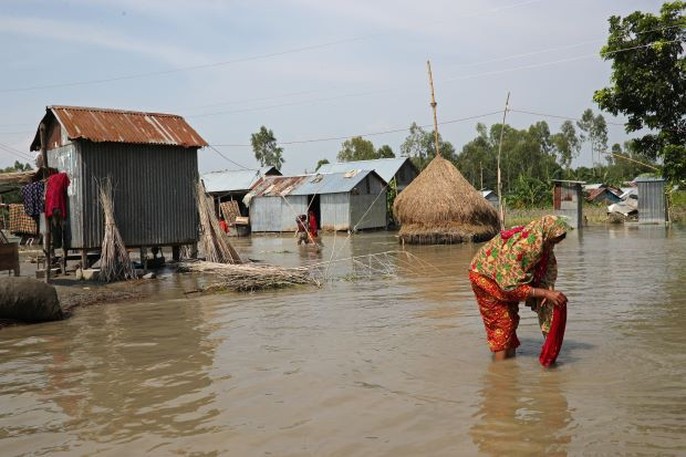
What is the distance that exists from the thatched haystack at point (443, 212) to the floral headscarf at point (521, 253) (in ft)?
51.8

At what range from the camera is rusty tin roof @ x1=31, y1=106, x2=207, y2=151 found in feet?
40.3

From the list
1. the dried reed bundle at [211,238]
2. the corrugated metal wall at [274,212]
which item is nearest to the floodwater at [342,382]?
the dried reed bundle at [211,238]

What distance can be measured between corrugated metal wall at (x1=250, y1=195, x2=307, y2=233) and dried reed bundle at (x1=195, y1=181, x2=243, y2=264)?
1792 centimetres

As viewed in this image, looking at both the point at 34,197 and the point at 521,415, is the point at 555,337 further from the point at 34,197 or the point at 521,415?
the point at 34,197

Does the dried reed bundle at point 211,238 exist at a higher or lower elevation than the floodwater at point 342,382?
higher

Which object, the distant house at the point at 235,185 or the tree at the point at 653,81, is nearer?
the tree at the point at 653,81

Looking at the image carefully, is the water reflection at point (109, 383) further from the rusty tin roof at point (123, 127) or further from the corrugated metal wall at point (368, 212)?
the corrugated metal wall at point (368, 212)

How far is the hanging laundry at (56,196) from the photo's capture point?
11461mm

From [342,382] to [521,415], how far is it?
1.43 metres

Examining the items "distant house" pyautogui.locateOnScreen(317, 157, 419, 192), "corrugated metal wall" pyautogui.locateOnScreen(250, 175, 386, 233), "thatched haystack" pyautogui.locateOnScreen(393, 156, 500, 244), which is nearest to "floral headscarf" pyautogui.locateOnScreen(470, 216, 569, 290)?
"thatched haystack" pyautogui.locateOnScreen(393, 156, 500, 244)

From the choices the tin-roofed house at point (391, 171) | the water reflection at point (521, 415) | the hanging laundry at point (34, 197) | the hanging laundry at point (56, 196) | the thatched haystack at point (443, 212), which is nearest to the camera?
the water reflection at point (521, 415)

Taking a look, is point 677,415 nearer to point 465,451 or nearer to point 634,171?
point 465,451

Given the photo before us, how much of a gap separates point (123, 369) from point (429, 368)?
2.59m

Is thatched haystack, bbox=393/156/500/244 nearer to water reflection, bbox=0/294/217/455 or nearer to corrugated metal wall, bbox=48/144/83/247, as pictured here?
corrugated metal wall, bbox=48/144/83/247
